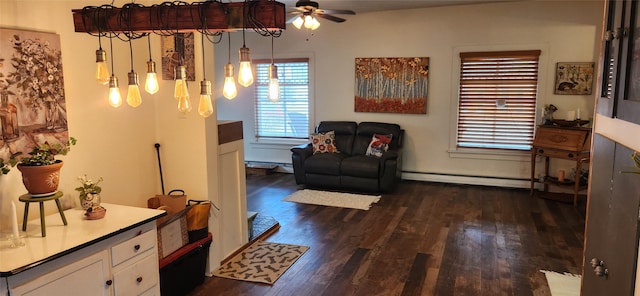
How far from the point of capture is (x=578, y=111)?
5.54m

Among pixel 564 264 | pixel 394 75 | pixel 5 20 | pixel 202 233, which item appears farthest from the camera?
pixel 394 75

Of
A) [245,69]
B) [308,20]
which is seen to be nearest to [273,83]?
[245,69]

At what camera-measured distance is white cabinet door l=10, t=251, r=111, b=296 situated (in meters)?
1.86

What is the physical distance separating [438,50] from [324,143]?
7.13 ft

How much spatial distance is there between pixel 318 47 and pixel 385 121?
1.62m

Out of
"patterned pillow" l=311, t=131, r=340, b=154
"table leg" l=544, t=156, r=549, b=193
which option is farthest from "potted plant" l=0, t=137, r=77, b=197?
"table leg" l=544, t=156, r=549, b=193

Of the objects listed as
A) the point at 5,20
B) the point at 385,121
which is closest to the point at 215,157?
the point at 5,20

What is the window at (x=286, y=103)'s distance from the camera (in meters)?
7.25

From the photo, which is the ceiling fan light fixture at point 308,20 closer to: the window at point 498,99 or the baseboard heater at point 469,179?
the window at point 498,99

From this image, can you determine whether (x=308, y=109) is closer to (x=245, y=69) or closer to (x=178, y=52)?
(x=178, y=52)

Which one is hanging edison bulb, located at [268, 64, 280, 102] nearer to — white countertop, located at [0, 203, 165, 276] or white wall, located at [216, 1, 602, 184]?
white countertop, located at [0, 203, 165, 276]

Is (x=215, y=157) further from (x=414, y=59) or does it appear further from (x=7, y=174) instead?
(x=414, y=59)

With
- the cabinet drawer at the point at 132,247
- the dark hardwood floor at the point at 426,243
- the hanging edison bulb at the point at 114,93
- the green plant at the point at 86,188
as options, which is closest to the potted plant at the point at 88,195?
the green plant at the point at 86,188

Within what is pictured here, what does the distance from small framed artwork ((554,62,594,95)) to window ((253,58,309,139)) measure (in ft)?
12.1
